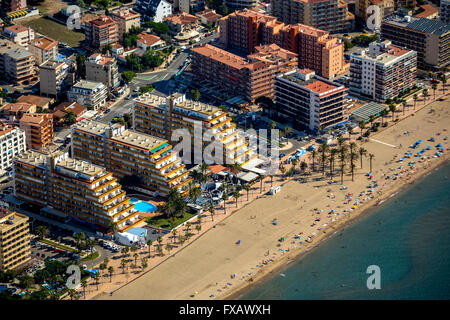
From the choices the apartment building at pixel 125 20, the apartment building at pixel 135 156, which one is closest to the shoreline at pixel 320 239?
the apartment building at pixel 135 156

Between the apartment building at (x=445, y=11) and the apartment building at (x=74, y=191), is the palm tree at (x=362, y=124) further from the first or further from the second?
the apartment building at (x=445, y=11)

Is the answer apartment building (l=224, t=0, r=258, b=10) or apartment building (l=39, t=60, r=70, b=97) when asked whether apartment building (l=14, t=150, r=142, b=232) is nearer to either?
apartment building (l=39, t=60, r=70, b=97)

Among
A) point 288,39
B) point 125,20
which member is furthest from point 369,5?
point 125,20

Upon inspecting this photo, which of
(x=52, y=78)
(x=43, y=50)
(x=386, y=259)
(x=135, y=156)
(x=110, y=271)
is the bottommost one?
(x=386, y=259)

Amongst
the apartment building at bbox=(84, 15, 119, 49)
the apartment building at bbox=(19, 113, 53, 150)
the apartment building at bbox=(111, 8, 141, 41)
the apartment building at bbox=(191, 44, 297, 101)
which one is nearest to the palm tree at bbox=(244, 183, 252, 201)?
the apartment building at bbox=(191, 44, 297, 101)

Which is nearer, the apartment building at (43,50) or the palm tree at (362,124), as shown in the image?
the palm tree at (362,124)

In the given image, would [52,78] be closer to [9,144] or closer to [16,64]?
[16,64]

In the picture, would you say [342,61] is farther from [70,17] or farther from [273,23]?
[70,17]

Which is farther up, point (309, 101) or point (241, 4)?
point (241, 4)
